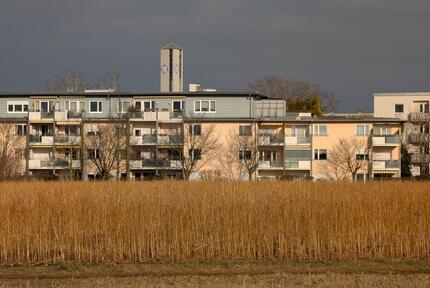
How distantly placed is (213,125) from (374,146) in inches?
649

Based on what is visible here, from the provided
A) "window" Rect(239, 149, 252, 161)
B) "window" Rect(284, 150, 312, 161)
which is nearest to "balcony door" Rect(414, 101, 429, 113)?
"window" Rect(284, 150, 312, 161)

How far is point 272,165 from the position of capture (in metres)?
79.7

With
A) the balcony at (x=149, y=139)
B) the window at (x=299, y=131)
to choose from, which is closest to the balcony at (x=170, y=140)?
the balcony at (x=149, y=139)

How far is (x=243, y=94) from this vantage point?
8150 cm

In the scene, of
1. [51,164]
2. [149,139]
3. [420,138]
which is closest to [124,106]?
[149,139]

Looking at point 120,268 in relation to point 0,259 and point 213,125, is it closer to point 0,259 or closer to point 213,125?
point 0,259

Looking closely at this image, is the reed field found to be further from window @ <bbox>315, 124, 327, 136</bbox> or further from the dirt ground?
window @ <bbox>315, 124, 327, 136</bbox>

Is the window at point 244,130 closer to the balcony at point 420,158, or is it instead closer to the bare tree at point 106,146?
the bare tree at point 106,146

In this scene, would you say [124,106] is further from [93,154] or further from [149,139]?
[93,154]

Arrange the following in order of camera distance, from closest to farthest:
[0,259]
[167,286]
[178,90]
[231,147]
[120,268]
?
1. [167,286]
2. [120,268]
3. [0,259]
4. [231,147]
5. [178,90]

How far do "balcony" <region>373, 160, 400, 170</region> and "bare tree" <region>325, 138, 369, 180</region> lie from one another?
3.31 ft

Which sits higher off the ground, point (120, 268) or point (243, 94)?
point (243, 94)

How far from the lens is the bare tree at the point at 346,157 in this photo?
7844 cm

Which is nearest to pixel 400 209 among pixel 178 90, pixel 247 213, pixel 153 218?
pixel 247 213
